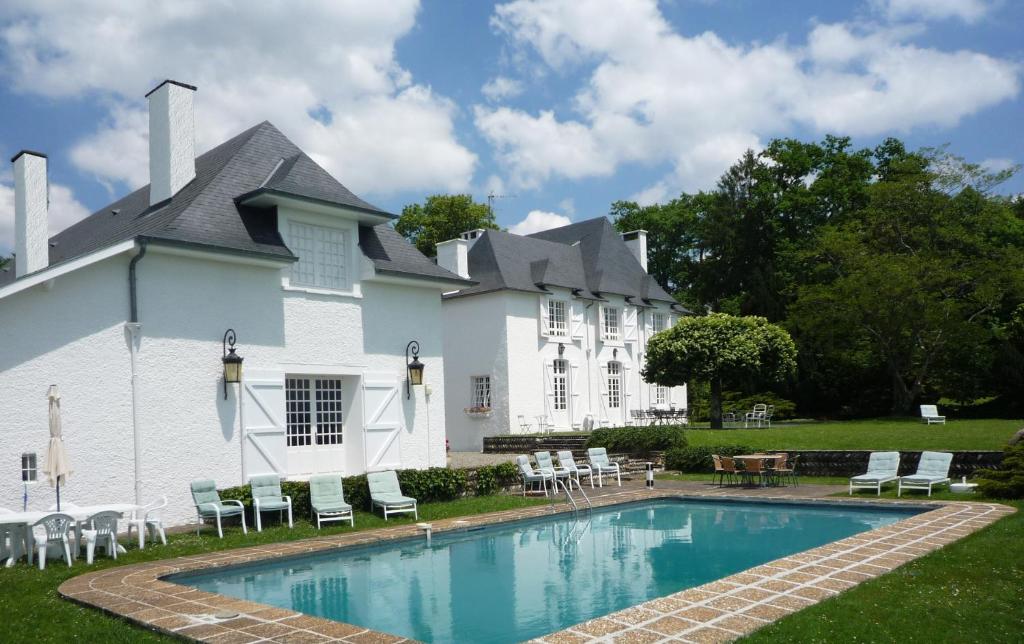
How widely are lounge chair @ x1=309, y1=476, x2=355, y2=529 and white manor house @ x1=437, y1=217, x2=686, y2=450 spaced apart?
1418 centimetres

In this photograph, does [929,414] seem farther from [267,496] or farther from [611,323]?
[267,496]

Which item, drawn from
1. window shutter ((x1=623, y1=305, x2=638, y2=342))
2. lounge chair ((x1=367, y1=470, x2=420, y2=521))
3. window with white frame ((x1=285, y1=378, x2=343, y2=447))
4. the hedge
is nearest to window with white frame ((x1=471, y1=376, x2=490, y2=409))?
window shutter ((x1=623, y1=305, x2=638, y2=342))

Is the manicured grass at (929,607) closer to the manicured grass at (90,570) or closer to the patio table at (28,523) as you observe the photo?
Result: the manicured grass at (90,570)

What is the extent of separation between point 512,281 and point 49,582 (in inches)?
803

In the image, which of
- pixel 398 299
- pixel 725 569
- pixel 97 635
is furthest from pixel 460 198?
pixel 97 635

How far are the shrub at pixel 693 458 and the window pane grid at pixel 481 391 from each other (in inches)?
355

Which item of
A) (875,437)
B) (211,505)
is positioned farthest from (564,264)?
(211,505)

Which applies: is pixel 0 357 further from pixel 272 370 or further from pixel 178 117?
pixel 178 117

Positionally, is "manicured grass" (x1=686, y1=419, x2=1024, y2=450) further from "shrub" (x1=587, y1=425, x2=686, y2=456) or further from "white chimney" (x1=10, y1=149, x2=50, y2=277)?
"white chimney" (x1=10, y1=149, x2=50, y2=277)

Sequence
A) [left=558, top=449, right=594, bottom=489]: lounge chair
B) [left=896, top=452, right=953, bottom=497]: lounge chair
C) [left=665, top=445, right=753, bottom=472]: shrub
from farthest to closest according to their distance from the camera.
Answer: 1. [left=665, top=445, right=753, bottom=472]: shrub
2. [left=558, top=449, right=594, bottom=489]: lounge chair
3. [left=896, top=452, right=953, bottom=497]: lounge chair

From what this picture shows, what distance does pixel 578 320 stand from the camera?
30.0 m

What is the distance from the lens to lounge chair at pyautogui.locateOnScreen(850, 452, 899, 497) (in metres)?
15.1

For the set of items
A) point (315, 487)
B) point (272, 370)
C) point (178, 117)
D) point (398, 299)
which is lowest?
point (315, 487)

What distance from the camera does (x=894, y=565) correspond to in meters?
8.43
